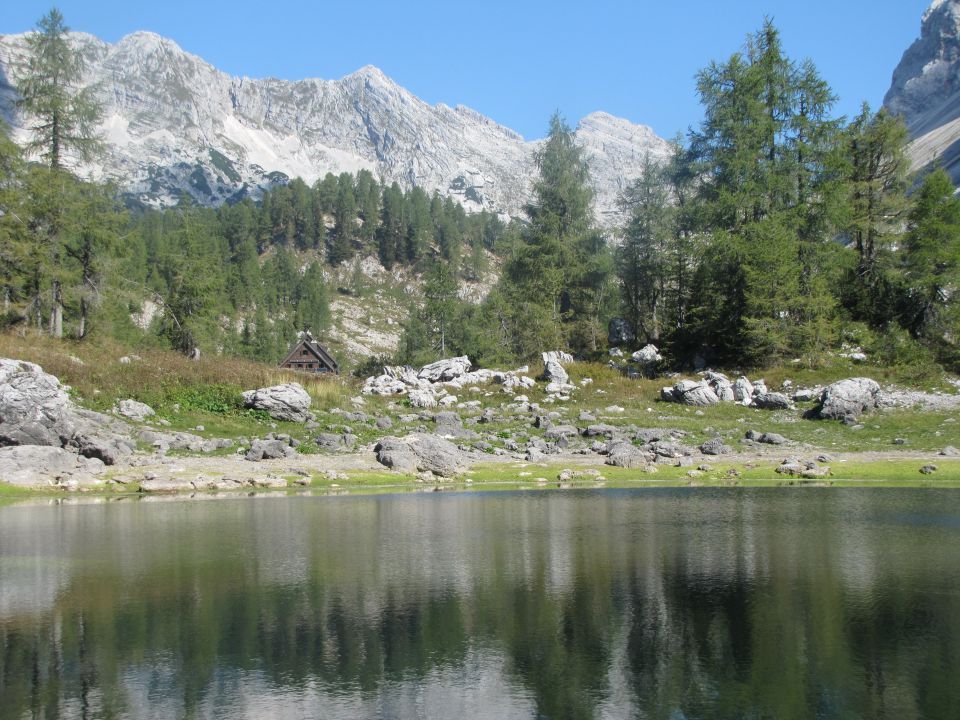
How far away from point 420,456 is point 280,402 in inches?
453

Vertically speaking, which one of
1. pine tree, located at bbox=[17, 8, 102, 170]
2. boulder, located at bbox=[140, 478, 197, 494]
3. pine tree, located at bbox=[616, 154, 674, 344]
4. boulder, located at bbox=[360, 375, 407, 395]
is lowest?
boulder, located at bbox=[140, 478, 197, 494]

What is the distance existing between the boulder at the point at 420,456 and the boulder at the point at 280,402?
25.6ft

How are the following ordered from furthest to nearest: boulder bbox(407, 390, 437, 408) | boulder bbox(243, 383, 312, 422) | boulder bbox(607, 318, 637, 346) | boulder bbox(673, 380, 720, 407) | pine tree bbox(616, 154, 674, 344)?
1. pine tree bbox(616, 154, 674, 344)
2. boulder bbox(607, 318, 637, 346)
3. boulder bbox(407, 390, 437, 408)
4. boulder bbox(673, 380, 720, 407)
5. boulder bbox(243, 383, 312, 422)

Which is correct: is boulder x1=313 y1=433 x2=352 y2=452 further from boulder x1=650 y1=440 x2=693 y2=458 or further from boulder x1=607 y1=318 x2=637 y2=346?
boulder x1=607 y1=318 x2=637 y2=346

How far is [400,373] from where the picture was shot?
238 ft

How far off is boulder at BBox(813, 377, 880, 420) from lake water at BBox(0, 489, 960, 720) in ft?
63.8

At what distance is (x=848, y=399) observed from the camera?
4922 cm

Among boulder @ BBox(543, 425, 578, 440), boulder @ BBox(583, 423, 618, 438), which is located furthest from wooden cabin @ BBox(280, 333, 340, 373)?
boulder @ BBox(583, 423, 618, 438)

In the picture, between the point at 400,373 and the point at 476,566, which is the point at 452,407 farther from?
the point at 476,566

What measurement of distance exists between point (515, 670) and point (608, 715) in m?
2.32

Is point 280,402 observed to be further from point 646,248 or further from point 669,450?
point 646,248

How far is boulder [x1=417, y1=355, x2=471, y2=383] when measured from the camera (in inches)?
2699

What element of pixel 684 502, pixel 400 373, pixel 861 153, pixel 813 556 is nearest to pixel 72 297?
pixel 400 373

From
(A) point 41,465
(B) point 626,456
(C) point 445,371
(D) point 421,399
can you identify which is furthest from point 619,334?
(A) point 41,465
